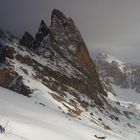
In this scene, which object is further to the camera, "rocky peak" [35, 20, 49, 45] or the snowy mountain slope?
"rocky peak" [35, 20, 49, 45]

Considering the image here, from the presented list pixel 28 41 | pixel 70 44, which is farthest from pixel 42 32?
pixel 28 41

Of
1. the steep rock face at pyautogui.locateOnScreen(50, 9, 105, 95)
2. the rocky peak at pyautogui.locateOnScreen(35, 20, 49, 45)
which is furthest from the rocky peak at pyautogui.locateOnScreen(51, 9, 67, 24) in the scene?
the rocky peak at pyautogui.locateOnScreen(35, 20, 49, 45)

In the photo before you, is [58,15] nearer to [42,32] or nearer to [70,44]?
[42,32]

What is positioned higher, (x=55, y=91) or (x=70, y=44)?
(x=70, y=44)

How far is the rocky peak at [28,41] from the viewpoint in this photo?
106 m

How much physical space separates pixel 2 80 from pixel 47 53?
36.1m

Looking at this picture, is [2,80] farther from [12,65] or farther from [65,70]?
[65,70]

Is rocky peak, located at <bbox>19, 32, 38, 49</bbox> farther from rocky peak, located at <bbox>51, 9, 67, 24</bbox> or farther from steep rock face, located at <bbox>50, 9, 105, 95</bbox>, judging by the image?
rocky peak, located at <bbox>51, 9, 67, 24</bbox>

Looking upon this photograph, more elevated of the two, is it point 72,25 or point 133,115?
point 72,25

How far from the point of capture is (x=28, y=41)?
108000 millimetres

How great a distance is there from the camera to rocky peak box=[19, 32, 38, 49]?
10551cm

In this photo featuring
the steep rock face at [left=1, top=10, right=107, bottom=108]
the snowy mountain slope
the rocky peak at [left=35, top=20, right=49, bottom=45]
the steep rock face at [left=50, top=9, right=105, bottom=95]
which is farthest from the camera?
the rocky peak at [left=35, top=20, right=49, bottom=45]

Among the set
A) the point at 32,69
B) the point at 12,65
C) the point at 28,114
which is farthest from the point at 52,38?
the point at 28,114

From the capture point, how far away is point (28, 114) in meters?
30.0
